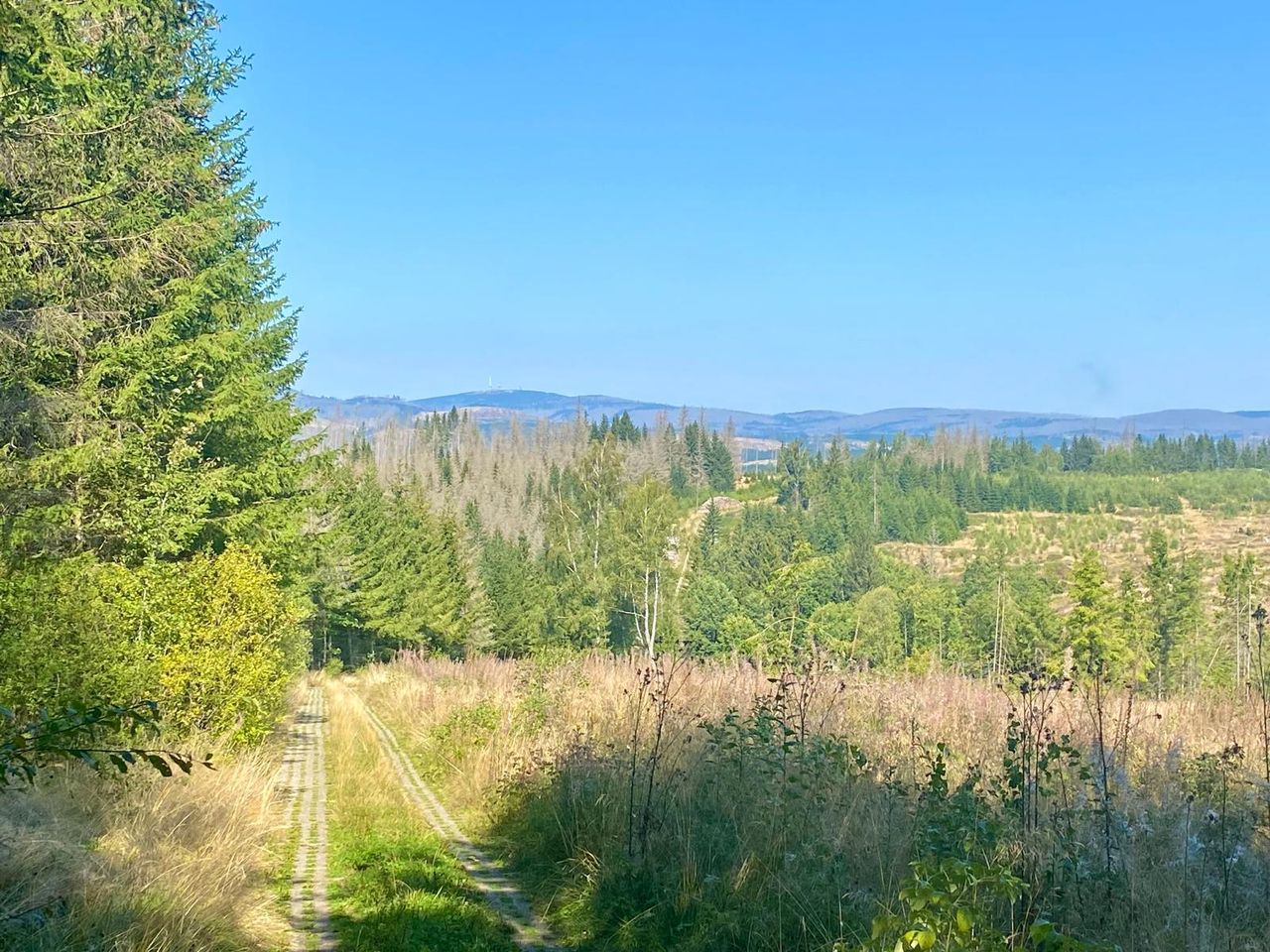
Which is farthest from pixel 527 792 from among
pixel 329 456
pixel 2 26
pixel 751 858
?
pixel 329 456

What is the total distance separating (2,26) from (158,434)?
23.2ft

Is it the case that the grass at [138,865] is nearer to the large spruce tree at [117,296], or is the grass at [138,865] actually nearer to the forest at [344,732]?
the forest at [344,732]

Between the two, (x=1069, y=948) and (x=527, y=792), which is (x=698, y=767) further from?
(x=1069, y=948)

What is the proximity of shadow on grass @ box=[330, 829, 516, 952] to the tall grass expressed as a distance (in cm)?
56

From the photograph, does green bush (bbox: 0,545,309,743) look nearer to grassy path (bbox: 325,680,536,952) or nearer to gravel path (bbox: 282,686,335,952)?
gravel path (bbox: 282,686,335,952)

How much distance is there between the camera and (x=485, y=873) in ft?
27.0

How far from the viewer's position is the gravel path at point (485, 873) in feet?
21.8

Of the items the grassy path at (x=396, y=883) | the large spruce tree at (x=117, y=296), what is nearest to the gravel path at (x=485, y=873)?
the grassy path at (x=396, y=883)

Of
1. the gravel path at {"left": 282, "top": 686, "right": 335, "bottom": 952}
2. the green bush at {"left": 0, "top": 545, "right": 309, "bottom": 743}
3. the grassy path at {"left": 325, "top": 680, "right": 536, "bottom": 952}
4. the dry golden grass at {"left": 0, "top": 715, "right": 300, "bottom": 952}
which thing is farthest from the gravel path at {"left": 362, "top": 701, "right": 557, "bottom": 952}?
the green bush at {"left": 0, "top": 545, "right": 309, "bottom": 743}

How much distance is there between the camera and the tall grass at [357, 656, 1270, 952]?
17.2ft

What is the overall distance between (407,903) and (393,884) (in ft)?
1.86

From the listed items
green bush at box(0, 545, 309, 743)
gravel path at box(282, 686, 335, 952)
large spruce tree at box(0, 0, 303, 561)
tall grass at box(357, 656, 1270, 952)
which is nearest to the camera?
tall grass at box(357, 656, 1270, 952)

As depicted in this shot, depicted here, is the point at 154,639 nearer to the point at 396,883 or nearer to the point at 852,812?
the point at 396,883

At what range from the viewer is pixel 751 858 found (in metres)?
6.36
